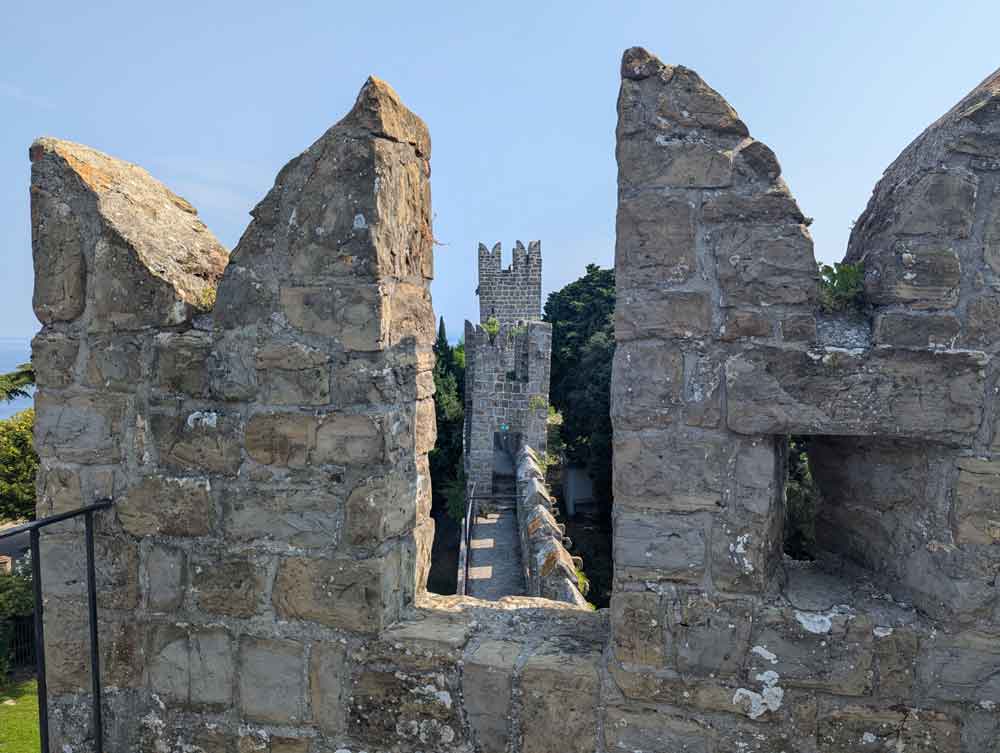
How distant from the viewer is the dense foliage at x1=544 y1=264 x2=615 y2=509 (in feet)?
68.8

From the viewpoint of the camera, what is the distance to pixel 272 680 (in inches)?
90.7

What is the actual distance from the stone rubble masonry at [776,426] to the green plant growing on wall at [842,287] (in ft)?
0.08

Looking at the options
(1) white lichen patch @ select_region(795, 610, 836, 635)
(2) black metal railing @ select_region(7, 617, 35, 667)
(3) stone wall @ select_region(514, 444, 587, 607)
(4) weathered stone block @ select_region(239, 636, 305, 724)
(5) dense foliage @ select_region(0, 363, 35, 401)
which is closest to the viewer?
(1) white lichen patch @ select_region(795, 610, 836, 635)

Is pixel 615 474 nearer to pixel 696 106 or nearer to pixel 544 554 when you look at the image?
pixel 696 106

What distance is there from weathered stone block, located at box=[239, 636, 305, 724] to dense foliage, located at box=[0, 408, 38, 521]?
15437 mm

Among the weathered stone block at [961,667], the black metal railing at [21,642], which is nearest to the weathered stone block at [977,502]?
the weathered stone block at [961,667]

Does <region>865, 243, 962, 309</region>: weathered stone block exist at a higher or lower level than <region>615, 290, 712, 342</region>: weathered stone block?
higher

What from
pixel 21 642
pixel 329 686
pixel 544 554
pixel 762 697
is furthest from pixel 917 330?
pixel 21 642

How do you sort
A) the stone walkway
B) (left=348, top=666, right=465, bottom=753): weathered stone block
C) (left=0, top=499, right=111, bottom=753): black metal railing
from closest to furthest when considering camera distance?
(left=0, top=499, right=111, bottom=753): black metal railing, (left=348, top=666, right=465, bottom=753): weathered stone block, the stone walkway

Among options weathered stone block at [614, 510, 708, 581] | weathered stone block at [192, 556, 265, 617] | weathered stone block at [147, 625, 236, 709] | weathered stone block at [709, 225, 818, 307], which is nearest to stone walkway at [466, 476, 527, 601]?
weathered stone block at [147, 625, 236, 709]

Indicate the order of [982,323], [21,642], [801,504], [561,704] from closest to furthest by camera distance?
[982,323] → [561,704] → [801,504] → [21,642]

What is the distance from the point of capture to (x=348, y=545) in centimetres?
225

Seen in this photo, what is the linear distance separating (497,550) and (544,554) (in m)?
4.59

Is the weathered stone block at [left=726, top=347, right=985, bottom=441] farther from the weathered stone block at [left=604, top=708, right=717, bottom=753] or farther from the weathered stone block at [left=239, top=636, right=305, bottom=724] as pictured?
the weathered stone block at [left=239, top=636, right=305, bottom=724]
